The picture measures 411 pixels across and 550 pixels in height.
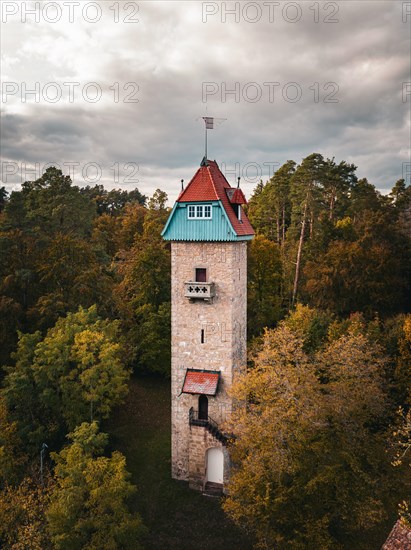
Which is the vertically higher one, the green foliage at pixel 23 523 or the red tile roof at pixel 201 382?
the red tile roof at pixel 201 382

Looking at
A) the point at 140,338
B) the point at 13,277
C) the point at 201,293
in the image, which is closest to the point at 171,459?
the point at 201,293

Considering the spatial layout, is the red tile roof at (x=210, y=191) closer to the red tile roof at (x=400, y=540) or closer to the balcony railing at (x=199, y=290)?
the balcony railing at (x=199, y=290)

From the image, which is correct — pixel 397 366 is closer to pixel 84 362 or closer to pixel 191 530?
pixel 191 530

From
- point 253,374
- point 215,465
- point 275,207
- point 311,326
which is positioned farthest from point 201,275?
point 275,207

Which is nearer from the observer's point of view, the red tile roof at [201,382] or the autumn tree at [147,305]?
the red tile roof at [201,382]

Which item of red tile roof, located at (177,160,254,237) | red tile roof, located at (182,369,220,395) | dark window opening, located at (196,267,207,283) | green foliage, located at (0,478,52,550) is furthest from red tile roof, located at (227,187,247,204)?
green foliage, located at (0,478,52,550)

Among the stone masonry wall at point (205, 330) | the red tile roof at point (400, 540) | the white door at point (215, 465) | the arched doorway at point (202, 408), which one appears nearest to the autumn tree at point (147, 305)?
Result: the stone masonry wall at point (205, 330)

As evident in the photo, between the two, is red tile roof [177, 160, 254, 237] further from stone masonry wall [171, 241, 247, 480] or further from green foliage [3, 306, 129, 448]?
green foliage [3, 306, 129, 448]
